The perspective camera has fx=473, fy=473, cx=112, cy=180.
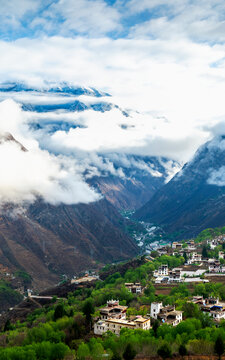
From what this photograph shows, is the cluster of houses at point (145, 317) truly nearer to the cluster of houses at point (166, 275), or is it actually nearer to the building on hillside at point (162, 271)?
the cluster of houses at point (166, 275)

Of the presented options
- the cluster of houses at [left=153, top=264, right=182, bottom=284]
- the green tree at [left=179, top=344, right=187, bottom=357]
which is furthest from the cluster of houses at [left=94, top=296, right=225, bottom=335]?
the cluster of houses at [left=153, top=264, right=182, bottom=284]

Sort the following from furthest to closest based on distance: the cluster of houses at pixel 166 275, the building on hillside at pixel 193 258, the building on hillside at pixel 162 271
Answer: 1. the building on hillside at pixel 193 258
2. the building on hillside at pixel 162 271
3. the cluster of houses at pixel 166 275

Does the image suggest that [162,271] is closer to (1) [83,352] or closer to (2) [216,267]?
(2) [216,267]

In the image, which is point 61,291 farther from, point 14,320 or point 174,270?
point 174,270

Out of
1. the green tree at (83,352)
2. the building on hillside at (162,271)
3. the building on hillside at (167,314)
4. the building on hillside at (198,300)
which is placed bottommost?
the green tree at (83,352)

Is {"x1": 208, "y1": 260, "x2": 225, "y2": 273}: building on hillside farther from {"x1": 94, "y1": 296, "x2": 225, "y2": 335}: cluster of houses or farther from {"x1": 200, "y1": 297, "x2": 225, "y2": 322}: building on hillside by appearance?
{"x1": 94, "y1": 296, "x2": 225, "y2": 335}: cluster of houses

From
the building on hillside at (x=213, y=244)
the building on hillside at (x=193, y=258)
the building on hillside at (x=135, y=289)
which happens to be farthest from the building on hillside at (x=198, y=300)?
the building on hillside at (x=213, y=244)

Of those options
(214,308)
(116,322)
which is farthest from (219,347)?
(214,308)
